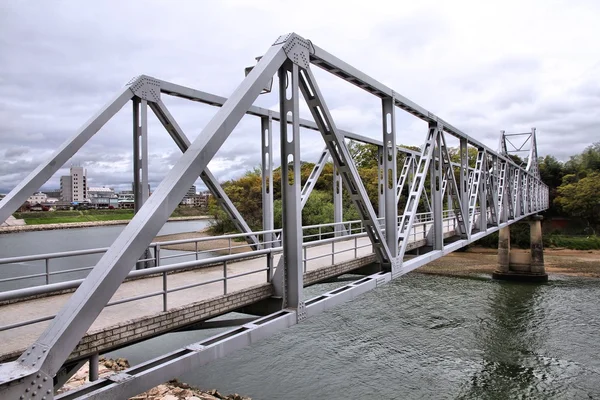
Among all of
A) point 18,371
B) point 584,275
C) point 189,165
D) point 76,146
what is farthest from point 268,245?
point 584,275

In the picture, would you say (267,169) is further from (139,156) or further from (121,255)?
(121,255)

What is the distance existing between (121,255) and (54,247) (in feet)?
192

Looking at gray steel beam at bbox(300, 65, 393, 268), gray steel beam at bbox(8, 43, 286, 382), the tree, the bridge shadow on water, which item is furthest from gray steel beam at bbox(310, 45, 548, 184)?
the tree

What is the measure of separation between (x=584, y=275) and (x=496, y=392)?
87.5 feet

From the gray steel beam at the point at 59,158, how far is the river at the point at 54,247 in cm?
233

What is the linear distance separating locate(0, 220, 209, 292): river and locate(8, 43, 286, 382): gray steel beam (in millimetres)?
3160

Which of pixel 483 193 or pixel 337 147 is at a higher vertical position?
pixel 337 147

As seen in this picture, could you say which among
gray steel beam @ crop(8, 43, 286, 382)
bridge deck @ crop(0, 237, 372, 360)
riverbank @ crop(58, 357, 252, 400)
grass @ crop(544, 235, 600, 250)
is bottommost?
riverbank @ crop(58, 357, 252, 400)

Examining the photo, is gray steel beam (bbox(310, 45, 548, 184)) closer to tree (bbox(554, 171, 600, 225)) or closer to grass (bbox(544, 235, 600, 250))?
grass (bbox(544, 235, 600, 250))

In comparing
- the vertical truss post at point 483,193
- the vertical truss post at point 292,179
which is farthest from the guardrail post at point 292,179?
the vertical truss post at point 483,193

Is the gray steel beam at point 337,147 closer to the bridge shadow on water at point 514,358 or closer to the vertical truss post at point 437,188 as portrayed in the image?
the vertical truss post at point 437,188

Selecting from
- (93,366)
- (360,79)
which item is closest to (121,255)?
(93,366)

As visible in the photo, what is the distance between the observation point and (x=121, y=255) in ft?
12.9

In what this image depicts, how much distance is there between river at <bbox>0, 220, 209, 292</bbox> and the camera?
32156 mm
